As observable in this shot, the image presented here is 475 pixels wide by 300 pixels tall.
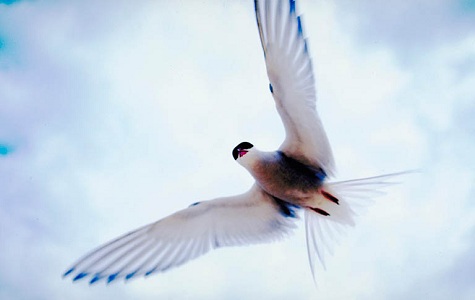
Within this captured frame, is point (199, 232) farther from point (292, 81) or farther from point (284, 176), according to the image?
point (292, 81)

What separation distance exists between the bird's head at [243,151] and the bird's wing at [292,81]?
139 mm

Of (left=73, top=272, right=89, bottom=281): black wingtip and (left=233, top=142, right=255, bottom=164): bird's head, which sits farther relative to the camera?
(left=233, top=142, right=255, bottom=164): bird's head

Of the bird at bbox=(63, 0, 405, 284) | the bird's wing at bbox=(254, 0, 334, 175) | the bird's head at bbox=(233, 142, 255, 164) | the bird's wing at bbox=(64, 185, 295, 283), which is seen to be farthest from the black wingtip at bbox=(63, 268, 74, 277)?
the bird's wing at bbox=(254, 0, 334, 175)

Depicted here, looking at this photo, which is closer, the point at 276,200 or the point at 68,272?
the point at 68,272

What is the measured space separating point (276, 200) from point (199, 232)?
0.38 meters

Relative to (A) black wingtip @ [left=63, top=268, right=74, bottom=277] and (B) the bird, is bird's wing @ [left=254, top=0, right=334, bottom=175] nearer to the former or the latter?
(B) the bird

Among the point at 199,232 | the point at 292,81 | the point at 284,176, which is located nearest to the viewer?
the point at 292,81

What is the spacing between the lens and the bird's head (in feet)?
7.34

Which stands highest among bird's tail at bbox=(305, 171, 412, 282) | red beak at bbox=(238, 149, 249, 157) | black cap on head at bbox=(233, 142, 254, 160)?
black cap on head at bbox=(233, 142, 254, 160)

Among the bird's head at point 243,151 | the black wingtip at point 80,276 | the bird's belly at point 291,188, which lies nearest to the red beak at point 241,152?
the bird's head at point 243,151

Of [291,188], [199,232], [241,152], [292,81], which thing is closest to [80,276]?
[199,232]

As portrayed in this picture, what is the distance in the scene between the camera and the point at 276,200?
2.44 meters

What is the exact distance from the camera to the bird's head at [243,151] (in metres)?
2.24

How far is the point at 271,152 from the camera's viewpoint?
2.26 meters
